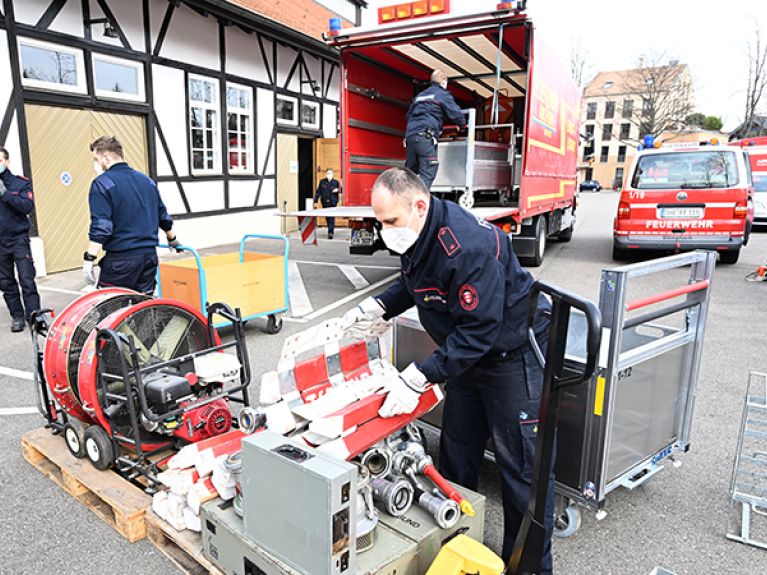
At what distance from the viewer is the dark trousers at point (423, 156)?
7.39 m

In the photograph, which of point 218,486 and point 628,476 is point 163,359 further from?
point 628,476

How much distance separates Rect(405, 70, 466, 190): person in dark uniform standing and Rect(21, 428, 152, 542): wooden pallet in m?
5.27

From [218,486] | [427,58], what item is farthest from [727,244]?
[218,486]

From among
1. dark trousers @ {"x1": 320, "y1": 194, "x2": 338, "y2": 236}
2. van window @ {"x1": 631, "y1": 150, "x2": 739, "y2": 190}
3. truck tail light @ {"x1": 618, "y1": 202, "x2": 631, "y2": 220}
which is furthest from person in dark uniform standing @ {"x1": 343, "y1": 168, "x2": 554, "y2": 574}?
dark trousers @ {"x1": 320, "y1": 194, "x2": 338, "y2": 236}

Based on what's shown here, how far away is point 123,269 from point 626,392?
3.76 metres

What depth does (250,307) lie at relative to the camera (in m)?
6.08

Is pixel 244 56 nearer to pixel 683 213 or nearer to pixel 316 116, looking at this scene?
pixel 316 116

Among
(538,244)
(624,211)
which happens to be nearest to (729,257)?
(624,211)

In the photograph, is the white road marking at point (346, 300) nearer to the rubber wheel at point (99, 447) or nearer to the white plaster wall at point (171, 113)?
the rubber wheel at point (99, 447)

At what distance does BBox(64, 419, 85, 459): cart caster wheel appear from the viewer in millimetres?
3189

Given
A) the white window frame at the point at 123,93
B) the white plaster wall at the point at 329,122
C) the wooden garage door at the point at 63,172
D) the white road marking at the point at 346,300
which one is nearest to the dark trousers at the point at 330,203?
the white plaster wall at the point at 329,122

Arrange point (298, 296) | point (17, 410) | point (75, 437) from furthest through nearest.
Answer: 1. point (298, 296)
2. point (17, 410)
3. point (75, 437)

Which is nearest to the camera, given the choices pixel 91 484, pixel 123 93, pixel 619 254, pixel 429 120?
pixel 91 484

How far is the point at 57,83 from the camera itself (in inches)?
362
